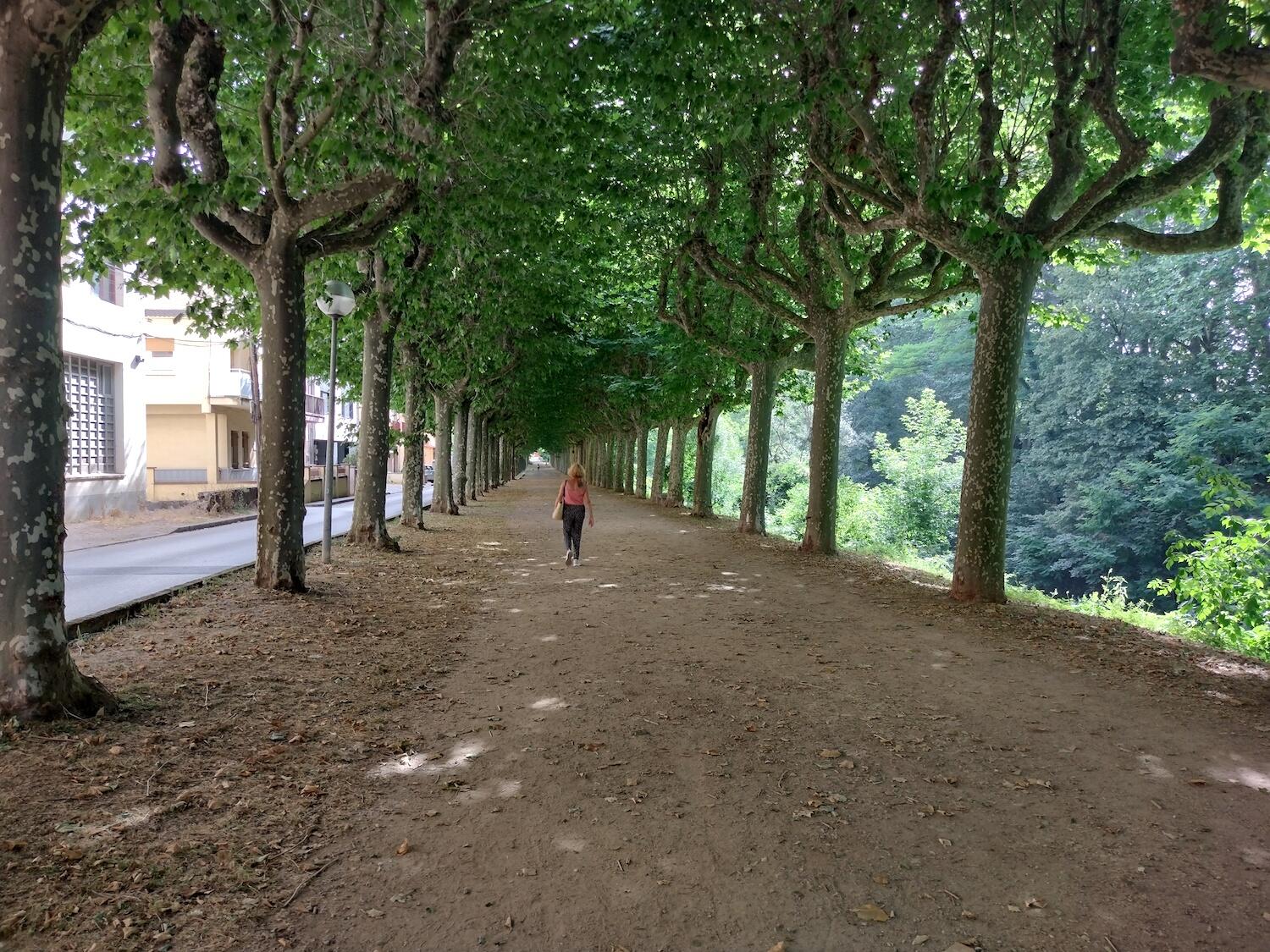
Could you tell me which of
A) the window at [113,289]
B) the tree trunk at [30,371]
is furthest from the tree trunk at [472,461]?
the tree trunk at [30,371]

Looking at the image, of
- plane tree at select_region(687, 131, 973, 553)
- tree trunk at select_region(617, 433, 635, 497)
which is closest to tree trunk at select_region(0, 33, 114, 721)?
plane tree at select_region(687, 131, 973, 553)

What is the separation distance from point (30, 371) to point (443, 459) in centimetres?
1827

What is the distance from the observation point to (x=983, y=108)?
8.89 metres

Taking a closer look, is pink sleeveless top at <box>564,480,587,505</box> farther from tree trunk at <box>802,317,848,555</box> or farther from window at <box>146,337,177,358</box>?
window at <box>146,337,177,358</box>

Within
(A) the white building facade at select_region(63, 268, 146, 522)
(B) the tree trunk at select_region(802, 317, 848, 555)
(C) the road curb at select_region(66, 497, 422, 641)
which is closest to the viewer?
(C) the road curb at select_region(66, 497, 422, 641)

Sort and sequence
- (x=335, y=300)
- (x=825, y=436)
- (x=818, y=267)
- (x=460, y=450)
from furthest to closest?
(x=460, y=450)
(x=825, y=436)
(x=818, y=267)
(x=335, y=300)

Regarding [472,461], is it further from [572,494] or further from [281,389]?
[281,389]

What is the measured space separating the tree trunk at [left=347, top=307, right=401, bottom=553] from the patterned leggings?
10.0ft

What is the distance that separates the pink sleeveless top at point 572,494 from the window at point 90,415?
1429 cm

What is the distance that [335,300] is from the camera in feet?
34.3

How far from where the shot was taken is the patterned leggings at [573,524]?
12766 millimetres

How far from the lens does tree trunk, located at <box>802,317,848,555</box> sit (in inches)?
557

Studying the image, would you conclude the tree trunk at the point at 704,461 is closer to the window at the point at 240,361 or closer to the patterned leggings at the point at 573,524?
the patterned leggings at the point at 573,524

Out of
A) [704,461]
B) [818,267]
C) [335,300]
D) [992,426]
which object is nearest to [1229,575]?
[992,426]
